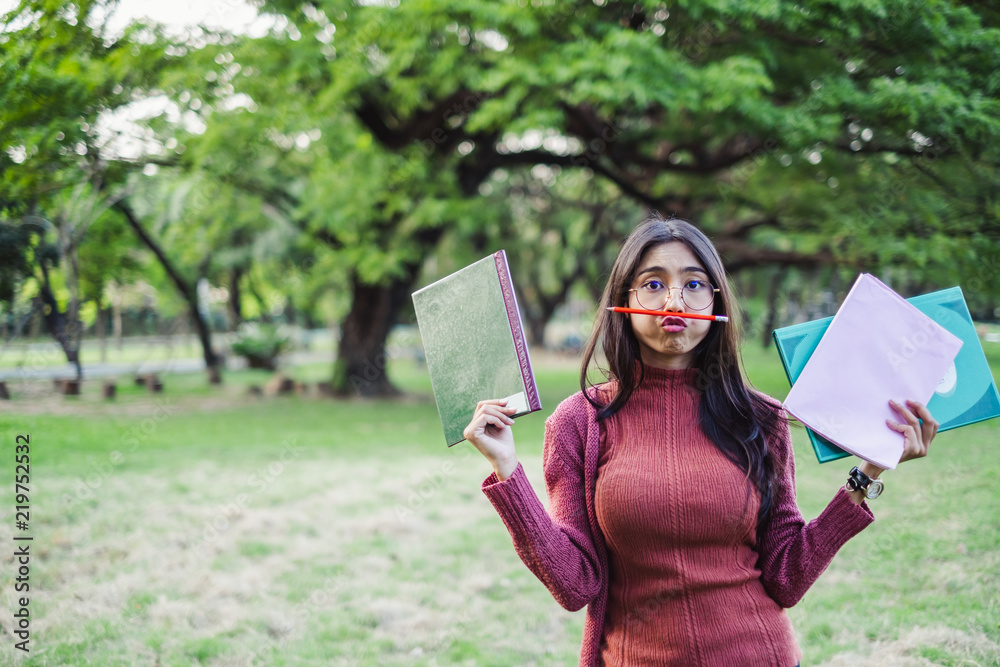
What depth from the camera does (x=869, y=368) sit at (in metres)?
1.68

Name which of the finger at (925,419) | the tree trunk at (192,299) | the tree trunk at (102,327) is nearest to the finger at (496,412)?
the finger at (925,419)

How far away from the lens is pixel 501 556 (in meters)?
4.77

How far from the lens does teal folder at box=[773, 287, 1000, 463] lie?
1.70 m

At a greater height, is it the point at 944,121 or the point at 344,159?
the point at 344,159

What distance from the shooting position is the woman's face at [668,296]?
5.51 feet

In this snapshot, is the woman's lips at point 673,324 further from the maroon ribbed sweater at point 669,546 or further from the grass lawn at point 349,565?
the grass lawn at point 349,565

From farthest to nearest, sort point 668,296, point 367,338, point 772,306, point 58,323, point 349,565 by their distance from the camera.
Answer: point 772,306 → point 367,338 → point 349,565 → point 58,323 → point 668,296

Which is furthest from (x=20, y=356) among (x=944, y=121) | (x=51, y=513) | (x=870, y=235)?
(x=870, y=235)

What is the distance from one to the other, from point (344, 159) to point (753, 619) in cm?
893

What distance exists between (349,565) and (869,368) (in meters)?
3.79

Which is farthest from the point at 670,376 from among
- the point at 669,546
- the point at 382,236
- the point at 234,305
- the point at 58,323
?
the point at 234,305

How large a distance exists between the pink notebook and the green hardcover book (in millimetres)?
670

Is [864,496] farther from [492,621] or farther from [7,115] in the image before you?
[7,115]

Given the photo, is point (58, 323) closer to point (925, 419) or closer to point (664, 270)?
point (664, 270)
